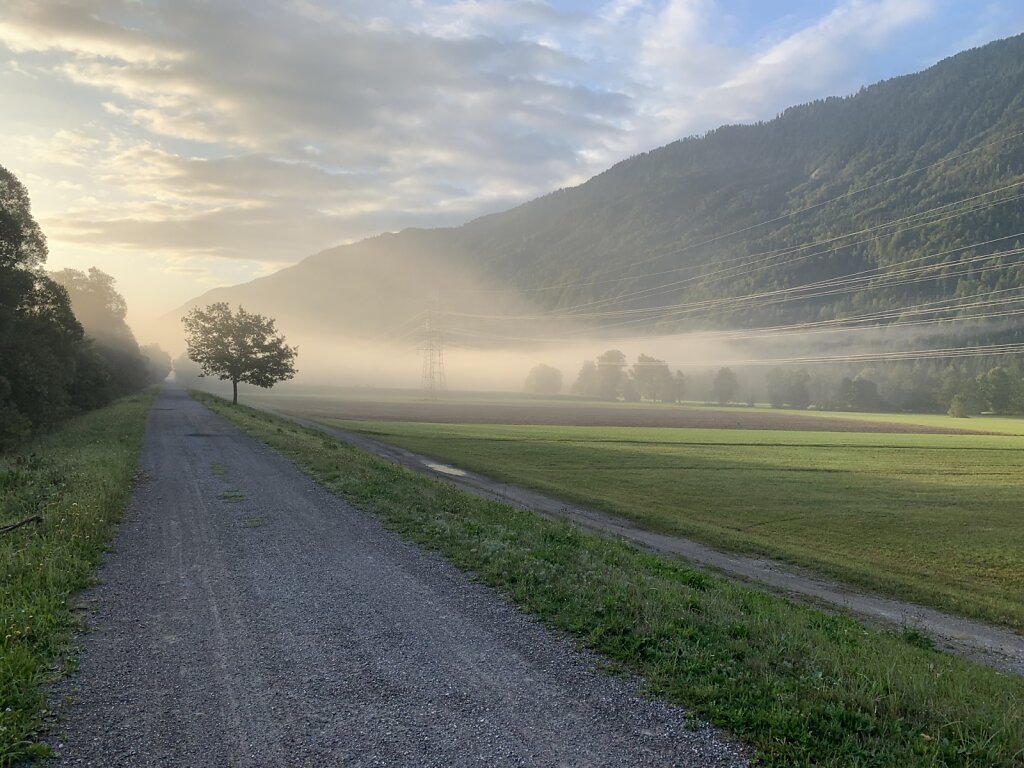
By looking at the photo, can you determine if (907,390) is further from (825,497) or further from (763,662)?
(763,662)

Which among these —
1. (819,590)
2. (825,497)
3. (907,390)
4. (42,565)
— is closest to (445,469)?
(825,497)

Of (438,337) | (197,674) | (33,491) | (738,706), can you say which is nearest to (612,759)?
(738,706)

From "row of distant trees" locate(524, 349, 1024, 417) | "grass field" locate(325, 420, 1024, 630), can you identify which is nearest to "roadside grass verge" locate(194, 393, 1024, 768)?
"grass field" locate(325, 420, 1024, 630)

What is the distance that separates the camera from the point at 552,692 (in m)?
5.80

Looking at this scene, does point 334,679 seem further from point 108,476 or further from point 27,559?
point 108,476

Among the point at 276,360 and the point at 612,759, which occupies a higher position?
the point at 276,360

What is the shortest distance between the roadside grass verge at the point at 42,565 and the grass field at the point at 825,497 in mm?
17912

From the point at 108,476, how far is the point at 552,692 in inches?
629

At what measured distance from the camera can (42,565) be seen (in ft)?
28.4

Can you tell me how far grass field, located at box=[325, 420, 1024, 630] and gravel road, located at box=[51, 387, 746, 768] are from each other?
13.7 metres

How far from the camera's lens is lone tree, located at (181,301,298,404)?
60062 mm

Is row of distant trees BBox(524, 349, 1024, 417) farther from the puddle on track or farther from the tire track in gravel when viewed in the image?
the tire track in gravel

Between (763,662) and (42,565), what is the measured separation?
10.3 meters

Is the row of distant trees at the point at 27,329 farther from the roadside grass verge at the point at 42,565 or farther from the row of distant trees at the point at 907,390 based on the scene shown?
the row of distant trees at the point at 907,390
